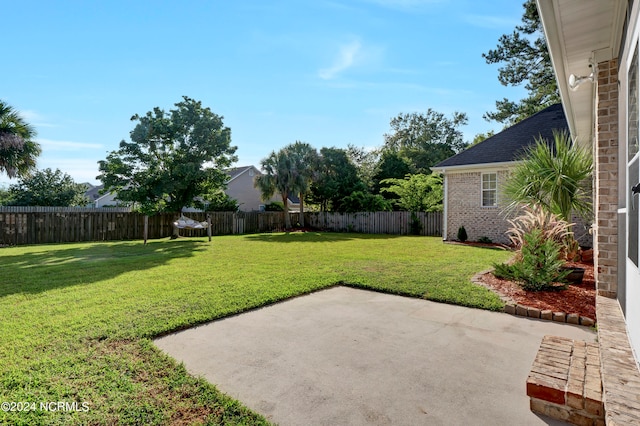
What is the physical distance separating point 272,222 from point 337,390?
20172 mm

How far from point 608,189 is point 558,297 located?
1879mm

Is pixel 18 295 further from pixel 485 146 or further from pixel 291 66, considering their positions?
pixel 485 146

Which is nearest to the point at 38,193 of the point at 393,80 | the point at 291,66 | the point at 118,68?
the point at 118,68

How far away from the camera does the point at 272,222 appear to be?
22.2 m

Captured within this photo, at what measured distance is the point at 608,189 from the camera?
3.29 m

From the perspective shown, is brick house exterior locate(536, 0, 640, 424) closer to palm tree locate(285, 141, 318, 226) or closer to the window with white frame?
the window with white frame

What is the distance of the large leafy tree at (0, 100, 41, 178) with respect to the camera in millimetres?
11930

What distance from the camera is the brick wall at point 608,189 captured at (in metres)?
3.20

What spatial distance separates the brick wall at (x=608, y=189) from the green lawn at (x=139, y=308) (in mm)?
1259

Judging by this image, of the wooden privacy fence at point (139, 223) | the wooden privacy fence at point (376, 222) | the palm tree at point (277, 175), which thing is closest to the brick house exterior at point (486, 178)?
the wooden privacy fence at point (376, 222)

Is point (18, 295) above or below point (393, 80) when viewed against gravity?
below

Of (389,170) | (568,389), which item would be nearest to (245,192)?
(389,170)

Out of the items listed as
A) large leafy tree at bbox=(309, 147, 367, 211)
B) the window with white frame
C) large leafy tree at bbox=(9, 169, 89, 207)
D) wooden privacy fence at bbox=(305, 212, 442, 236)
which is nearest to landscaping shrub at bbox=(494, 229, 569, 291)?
the window with white frame

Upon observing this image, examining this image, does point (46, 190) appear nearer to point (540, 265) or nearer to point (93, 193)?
point (93, 193)
